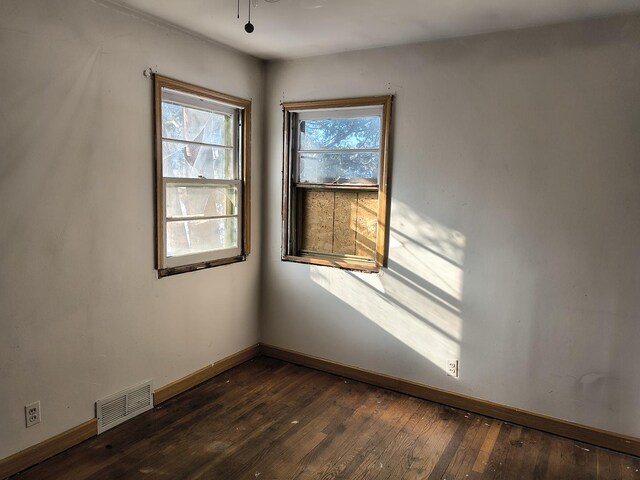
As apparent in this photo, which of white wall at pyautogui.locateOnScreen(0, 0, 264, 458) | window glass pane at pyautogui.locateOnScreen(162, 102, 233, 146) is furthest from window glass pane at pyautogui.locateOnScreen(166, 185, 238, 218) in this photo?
window glass pane at pyautogui.locateOnScreen(162, 102, 233, 146)

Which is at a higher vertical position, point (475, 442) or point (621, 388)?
point (621, 388)

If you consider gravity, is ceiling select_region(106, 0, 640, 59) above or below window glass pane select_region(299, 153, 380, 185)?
above

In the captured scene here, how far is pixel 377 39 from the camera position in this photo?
10.6 ft

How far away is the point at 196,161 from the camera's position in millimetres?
3414

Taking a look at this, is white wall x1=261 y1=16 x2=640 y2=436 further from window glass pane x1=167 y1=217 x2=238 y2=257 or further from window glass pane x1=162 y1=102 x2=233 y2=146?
window glass pane x1=167 y1=217 x2=238 y2=257

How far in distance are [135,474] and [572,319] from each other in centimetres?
269

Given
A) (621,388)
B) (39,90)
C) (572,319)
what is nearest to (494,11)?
(572,319)

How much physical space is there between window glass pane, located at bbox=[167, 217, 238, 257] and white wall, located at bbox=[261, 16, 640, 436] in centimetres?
90

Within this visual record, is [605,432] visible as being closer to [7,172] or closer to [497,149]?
[497,149]

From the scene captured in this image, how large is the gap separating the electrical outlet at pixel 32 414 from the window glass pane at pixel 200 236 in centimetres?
119

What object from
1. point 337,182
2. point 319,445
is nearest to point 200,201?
point 337,182

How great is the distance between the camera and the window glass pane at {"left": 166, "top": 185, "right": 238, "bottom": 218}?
326cm

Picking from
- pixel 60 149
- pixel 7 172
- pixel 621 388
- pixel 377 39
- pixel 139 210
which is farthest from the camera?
pixel 377 39

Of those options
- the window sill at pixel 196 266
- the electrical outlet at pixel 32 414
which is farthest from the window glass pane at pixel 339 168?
the electrical outlet at pixel 32 414
